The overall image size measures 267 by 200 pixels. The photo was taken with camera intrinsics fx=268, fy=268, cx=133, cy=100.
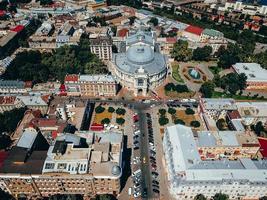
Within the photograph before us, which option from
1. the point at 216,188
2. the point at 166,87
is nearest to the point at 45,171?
the point at 216,188

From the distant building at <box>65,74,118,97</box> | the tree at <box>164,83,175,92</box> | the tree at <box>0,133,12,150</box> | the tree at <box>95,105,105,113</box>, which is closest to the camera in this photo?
the tree at <box>0,133,12,150</box>

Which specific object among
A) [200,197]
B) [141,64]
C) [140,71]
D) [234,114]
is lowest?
[200,197]

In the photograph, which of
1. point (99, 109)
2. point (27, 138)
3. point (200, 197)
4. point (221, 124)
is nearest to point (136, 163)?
point (200, 197)

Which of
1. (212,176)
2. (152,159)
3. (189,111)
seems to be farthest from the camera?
(189,111)

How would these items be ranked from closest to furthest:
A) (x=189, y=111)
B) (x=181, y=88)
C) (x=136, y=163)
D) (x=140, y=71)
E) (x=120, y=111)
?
(x=136, y=163)
(x=120, y=111)
(x=189, y=111)
(x=140, y=71)
(x=181, y=88)

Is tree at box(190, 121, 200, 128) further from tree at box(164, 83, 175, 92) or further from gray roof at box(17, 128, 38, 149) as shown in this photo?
gray roof at box(17, 128, 38, 149)

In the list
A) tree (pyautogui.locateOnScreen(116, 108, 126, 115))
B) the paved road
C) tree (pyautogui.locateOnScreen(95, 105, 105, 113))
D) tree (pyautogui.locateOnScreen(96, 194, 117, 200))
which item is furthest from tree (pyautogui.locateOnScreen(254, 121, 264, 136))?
tree (pyautogui.locateOnScreen(95, 105, 105, 113))

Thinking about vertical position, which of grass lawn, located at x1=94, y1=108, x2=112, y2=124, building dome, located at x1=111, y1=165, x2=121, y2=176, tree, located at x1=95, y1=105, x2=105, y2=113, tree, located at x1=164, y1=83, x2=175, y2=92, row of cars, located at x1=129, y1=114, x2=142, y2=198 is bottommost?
row of cars, located at x1=129, y1=114, x2=142, y2=198

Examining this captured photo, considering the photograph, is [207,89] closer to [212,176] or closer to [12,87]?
[212,176]
